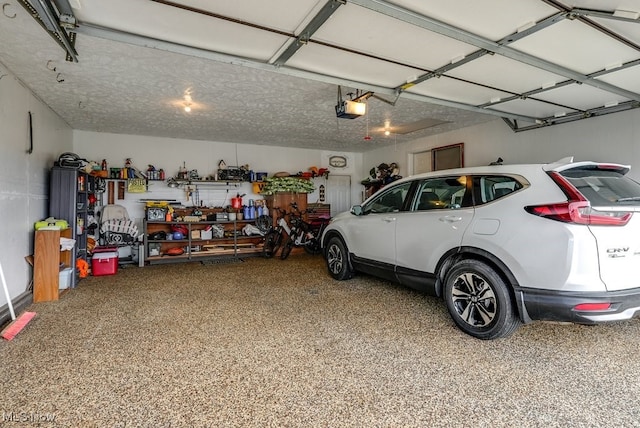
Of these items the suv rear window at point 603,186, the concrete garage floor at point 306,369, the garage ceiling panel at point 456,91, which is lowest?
the concrete garage floor at point 306,369

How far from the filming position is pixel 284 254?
6980mm

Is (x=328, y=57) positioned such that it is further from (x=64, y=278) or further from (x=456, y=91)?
(x=64, y=278)

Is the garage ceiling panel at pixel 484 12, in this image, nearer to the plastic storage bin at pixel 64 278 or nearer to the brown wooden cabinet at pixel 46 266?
the brown wooden cabinet at pixel 46 266

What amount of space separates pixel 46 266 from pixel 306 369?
3696 millimetres

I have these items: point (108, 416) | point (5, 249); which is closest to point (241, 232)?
point (5, 249)

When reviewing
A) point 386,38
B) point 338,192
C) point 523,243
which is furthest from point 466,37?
point 338,192

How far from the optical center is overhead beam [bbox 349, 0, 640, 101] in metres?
2.04

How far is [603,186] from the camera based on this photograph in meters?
2.39

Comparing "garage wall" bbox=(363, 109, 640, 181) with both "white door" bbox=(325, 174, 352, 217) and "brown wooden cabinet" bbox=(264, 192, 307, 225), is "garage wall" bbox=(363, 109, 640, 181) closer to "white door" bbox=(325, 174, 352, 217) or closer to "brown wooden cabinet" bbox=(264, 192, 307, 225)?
"white door" bbox=(325, 174, 352, 217)

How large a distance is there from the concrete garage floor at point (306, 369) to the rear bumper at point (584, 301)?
36cm

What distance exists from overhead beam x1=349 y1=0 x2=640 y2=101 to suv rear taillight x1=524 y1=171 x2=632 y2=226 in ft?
3.93

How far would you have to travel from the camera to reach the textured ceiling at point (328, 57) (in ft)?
7.14

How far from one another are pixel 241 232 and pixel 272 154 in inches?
81.1

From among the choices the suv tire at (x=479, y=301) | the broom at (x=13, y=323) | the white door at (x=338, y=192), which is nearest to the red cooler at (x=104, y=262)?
the broom at (x=13, y=323)
